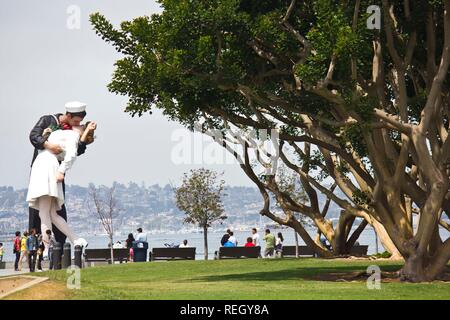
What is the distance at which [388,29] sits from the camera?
22781mm

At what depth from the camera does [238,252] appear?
132ft

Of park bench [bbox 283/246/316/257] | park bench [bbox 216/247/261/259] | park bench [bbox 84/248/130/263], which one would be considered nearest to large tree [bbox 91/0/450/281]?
park bench [bbox 216/247/261/259]

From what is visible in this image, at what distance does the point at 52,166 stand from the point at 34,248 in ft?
36.5

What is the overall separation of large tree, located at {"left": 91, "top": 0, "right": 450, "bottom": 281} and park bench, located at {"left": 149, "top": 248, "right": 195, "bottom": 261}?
14956 mm

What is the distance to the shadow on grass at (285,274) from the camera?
2559cm

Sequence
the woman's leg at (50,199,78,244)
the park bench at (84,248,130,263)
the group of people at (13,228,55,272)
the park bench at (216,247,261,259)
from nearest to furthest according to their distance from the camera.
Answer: the woman's leg at (50,199,78,244)
the group of people at (13,228,55,272)
the park bench at (216,247,261,259)
the park bench at (84,248,130,263)

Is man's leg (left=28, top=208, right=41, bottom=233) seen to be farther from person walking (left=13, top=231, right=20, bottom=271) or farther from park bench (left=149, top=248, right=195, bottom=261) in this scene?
park bench (left=149, top=248, right=195, bottom=261)

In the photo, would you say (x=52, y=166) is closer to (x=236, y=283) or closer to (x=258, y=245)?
(x=236, y=283)

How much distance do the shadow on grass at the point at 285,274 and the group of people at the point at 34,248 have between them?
419cm

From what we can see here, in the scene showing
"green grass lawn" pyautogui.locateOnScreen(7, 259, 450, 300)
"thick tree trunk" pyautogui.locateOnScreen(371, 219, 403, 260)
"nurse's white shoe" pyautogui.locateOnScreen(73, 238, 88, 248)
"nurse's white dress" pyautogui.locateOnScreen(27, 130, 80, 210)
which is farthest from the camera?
"thick tree trunk" pyautogui.locateOnScreen(371, 219, 403, 260)

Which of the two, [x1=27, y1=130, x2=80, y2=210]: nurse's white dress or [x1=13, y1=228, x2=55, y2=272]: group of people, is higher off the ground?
[x1=27, y1=130, x2=80, y2=210]: nurse's white dress

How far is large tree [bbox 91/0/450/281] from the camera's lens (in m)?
22.5

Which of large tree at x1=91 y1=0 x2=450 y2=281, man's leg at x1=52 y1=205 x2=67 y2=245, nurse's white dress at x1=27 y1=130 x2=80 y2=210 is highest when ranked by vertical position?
large tree at x1=91 y1=0 x2=450 y2=281

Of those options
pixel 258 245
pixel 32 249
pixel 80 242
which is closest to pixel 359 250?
pixel 258 245
